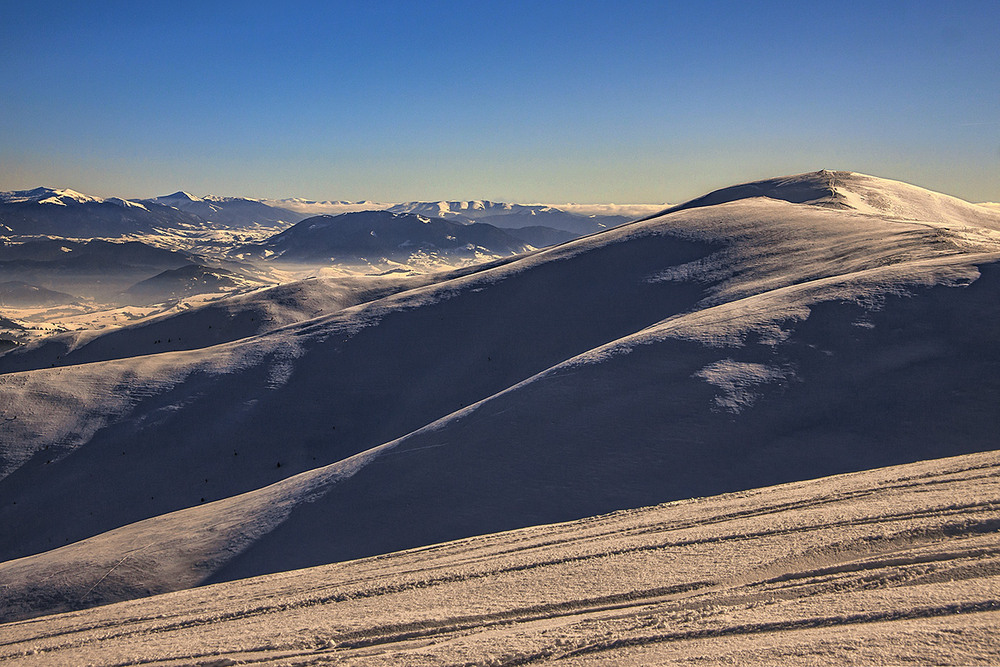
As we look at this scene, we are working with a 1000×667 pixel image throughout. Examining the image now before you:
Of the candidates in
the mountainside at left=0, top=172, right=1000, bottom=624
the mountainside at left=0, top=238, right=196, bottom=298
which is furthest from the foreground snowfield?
the mountainside at left=0, top=238, right=196, bottom=298

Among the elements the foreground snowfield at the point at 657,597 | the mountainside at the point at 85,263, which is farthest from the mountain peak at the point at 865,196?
the mountainside at the point at 85,263

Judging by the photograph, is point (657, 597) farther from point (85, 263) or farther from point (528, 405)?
point (85, 263)

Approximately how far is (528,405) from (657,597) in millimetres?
7820

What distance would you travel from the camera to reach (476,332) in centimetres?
2692

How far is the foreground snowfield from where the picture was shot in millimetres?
5656

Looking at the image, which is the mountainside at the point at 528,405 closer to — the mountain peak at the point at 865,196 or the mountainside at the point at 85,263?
the mountain peak at the point at 865,196

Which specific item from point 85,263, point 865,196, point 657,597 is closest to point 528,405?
point 657,597

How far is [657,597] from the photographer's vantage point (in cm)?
706

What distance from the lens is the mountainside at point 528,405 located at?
11.4 m

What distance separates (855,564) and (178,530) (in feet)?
47.1

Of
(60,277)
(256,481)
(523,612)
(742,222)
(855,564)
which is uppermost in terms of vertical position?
(60,277)

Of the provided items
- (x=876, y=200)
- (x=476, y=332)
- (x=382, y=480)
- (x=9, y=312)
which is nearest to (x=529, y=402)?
(x=382, y=480)

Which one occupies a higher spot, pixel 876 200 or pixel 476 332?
pixel 876 200

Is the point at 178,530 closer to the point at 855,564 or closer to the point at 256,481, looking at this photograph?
the point at 256,481
